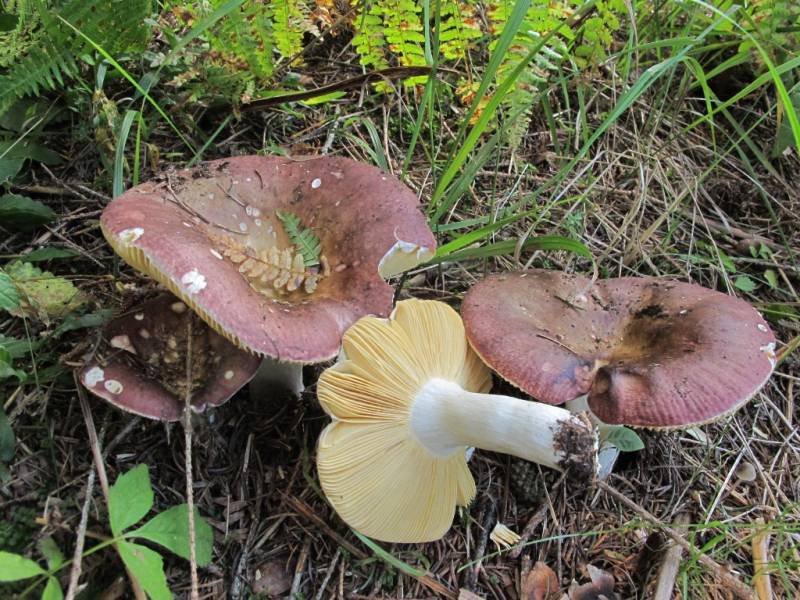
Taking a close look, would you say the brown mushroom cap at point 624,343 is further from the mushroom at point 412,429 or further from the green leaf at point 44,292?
the green leaf at point 44,292

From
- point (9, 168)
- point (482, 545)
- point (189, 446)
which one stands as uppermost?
point (9, 168)

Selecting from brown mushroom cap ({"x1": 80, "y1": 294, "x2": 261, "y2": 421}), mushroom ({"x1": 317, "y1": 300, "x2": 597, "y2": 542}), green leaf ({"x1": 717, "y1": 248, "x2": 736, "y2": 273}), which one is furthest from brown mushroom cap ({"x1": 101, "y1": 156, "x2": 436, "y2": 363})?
green leaf ({"x1": 717, "y1": 248, "x2": 736, "y2": 273})

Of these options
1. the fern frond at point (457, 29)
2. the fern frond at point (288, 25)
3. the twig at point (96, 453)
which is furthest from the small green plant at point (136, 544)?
the fern frond at point (457, 29)

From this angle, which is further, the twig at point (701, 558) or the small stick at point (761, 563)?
the small stick at point (761, 563)

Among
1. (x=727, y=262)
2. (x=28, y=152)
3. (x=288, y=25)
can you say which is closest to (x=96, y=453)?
(x=28, y=152)

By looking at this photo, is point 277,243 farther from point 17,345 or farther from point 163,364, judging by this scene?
point 17,345
